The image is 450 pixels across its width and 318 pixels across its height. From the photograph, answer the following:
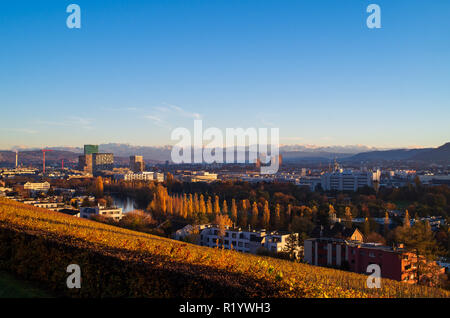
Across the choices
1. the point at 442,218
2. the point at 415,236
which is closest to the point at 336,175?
the point at 442,218

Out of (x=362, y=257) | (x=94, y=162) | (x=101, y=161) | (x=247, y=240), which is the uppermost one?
(x=101, y=161)

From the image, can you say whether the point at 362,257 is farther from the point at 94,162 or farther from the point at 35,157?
the point at 35,157

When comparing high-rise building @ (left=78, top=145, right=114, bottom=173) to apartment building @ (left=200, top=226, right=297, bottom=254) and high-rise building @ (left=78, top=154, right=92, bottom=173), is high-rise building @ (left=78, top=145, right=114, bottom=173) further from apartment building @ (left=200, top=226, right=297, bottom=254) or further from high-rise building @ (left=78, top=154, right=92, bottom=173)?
apartment building @ (left=200, top=226, right=297, bottom=254)

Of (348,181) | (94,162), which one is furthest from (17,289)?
(94,162)

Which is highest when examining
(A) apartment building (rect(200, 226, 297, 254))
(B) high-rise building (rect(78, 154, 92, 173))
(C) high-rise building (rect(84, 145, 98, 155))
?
(C) high-rise building (rect(84, 145, 98, 155))

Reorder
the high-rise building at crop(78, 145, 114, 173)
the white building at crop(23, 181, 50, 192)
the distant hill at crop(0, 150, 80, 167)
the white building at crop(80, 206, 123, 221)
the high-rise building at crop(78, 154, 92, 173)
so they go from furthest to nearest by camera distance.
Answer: the distant hill at crop(0, 150, 80, 167), the high-rise building at crop(78, 145, 114, 173), the high-rise building at crop(78, 154, 92, 173), the white building at crop(23, 181, 50, 192), the white building at crop(80, 206, 123, 221)

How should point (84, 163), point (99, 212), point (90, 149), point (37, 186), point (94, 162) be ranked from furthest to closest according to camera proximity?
point (90, 149), point (94, 162), point (84, 163), point (37, 186), point (99, 212)

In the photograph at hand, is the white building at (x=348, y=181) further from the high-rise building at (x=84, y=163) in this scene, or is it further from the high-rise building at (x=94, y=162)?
the high-rise building at (x=84, y=163)

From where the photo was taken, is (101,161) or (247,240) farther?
(101,161)

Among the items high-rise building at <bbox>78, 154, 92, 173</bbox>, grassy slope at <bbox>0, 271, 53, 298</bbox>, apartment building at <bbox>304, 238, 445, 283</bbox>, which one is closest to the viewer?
grassy slope at <bbox>0, 271, 53, 298</bbox>

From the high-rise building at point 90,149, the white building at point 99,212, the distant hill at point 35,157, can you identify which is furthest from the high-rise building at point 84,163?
the white building at point 99,212

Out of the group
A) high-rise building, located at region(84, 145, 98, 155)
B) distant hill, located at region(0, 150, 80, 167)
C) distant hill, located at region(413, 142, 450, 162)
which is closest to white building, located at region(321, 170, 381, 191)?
distant hill, located at region(413, 142, 450, 162)

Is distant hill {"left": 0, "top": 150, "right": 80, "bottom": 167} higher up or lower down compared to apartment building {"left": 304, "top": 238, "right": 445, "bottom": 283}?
higher up
